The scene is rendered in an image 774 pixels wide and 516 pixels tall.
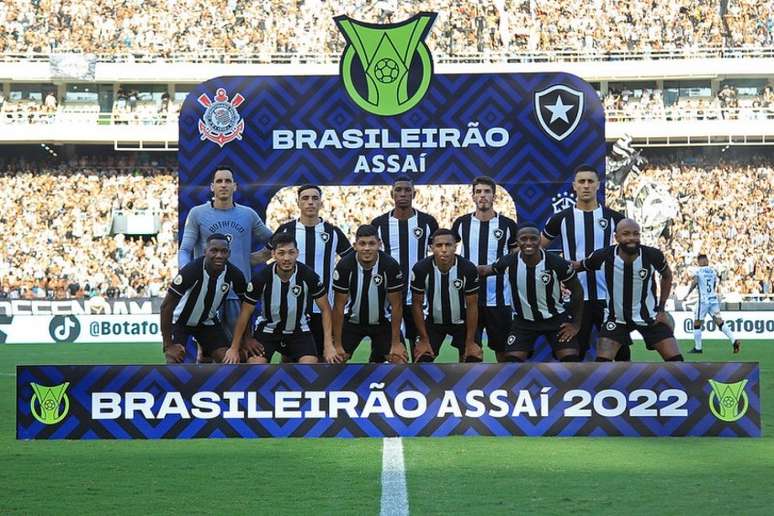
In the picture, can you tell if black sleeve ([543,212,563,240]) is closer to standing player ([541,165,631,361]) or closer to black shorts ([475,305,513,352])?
standing player ([541,165,631,361])

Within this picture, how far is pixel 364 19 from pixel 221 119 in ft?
92.3

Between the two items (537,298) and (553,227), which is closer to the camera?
(537,298)

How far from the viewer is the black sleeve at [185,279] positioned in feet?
30.5

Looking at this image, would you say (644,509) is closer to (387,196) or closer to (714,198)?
(387,196)

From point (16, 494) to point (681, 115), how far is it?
35978 millimetres

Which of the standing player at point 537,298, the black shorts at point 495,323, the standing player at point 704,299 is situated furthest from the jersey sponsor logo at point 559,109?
the standing player at point 704,299

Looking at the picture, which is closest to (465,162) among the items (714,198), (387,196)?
(387,196)

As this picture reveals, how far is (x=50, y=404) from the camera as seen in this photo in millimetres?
8539

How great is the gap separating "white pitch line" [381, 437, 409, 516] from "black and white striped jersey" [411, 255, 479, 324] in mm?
1688

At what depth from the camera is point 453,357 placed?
1908cm

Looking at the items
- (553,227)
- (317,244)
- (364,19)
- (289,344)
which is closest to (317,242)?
(317,244)

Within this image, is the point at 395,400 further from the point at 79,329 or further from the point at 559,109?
the point at 79,329

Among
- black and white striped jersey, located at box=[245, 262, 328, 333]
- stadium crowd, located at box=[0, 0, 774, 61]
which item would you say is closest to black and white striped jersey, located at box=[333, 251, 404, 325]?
black and white striped jersey, located at box=[245, 262, 328, 333]

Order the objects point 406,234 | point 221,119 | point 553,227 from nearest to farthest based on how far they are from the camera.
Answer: point 553,227 → point 406,234 → point 221,119
